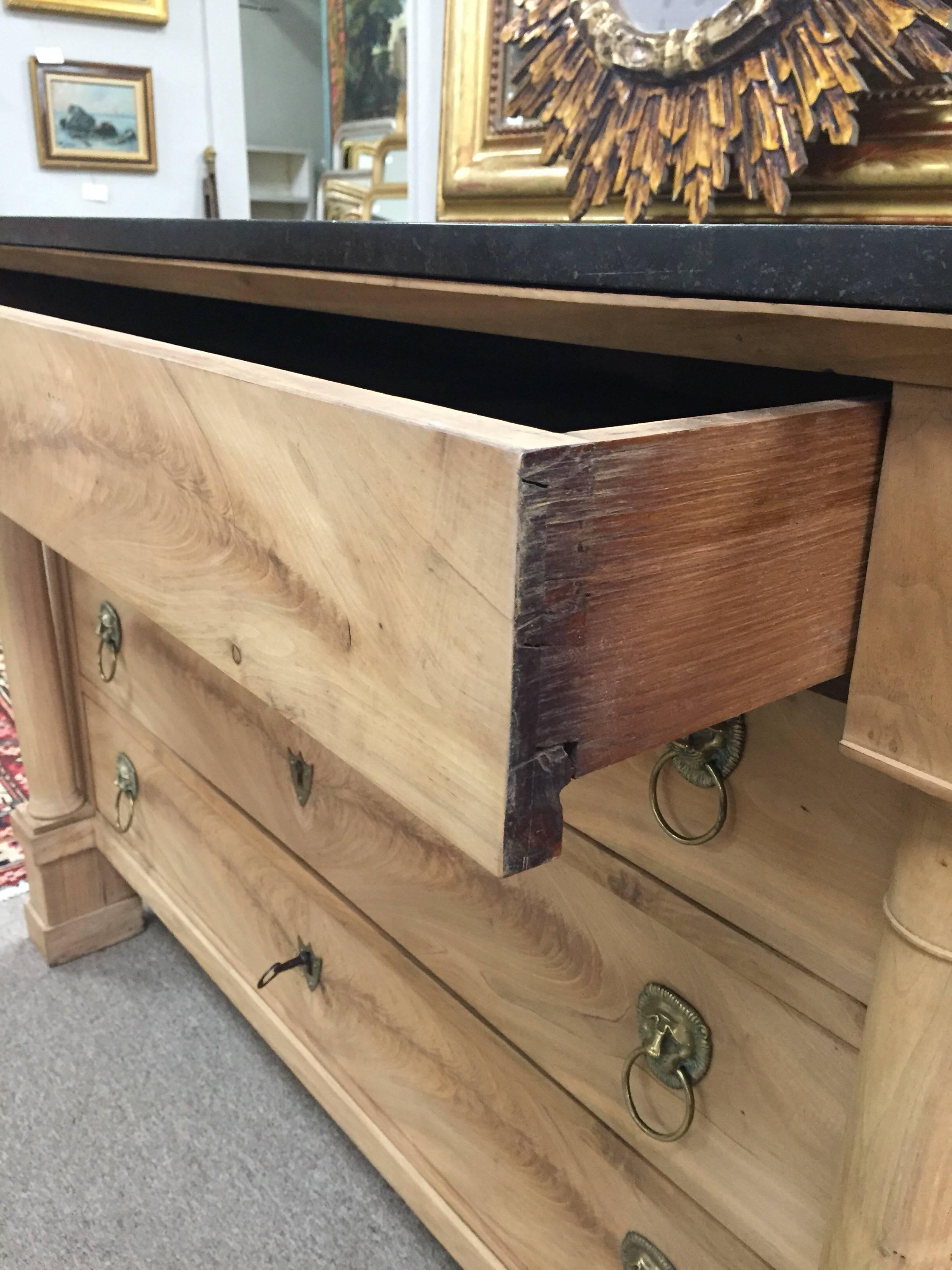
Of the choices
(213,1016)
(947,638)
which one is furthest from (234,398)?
(213,1016)

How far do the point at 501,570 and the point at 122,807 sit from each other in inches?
45.1

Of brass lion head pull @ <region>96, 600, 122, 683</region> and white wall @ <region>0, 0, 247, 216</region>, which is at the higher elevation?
white wall @ <region>0, 0, 247, 216</region>

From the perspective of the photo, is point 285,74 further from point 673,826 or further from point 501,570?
point 501,570

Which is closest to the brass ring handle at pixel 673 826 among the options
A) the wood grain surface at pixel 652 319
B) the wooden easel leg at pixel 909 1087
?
the wooden easel leg at pixel 909 1087

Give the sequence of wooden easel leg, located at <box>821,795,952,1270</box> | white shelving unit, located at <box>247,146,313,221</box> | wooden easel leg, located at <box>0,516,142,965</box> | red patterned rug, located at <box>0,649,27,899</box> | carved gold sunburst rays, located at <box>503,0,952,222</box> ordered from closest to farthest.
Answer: wooden easel leg, located at <box>821,795,952,1270</box>, carved gold sunburst rays, located at <box>503,0,952,222</box>, wooden easel leg, located at <box>0,516,142,965</box>, red patterned rug, located at <box>0,649,27,899</box>, white shelving unit, located at <box>247,146,313,221</box>

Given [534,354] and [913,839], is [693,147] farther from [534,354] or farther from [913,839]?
[913,839]

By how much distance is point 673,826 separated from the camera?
569 millimetres

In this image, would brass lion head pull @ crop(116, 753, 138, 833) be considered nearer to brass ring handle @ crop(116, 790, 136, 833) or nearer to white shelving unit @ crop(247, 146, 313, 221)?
brass ring handle @ crop(116, 790, 136, 833)

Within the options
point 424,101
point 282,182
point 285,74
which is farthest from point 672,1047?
point 285,74

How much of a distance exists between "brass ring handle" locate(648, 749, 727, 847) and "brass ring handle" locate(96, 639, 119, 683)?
82cm

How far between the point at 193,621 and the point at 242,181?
3.53 metres

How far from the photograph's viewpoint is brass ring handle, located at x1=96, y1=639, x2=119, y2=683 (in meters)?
1.20

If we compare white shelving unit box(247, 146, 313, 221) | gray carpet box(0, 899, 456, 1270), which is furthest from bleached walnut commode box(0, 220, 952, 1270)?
white shelving unit box(247, 146, 313, 221)

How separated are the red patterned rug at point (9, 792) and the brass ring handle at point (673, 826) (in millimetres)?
1155
